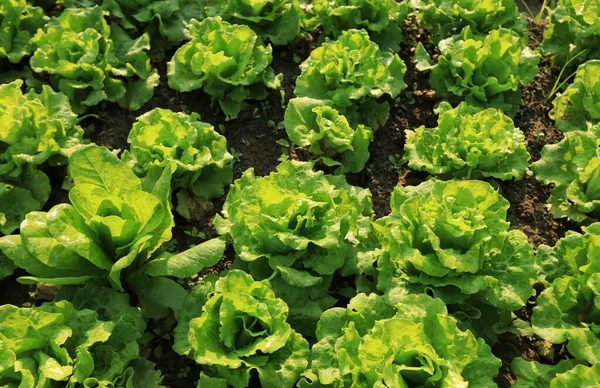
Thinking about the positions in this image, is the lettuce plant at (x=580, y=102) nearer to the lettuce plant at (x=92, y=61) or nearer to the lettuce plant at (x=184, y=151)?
the lettuce plant at (x=184, y=151)

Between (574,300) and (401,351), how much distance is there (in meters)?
1.30

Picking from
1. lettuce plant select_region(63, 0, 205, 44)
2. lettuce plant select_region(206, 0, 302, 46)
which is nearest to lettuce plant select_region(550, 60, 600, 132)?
lettuce plant select_region(206, 0, 302, 46)

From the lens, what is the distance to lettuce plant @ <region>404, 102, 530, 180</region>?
4926 mm

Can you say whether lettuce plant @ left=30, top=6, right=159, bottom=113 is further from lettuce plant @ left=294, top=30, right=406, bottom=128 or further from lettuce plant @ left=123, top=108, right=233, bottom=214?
lettuce plant @ left=294, top=30, right=406, bottom=128

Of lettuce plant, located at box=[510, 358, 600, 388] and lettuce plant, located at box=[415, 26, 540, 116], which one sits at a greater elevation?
lettuce plant, located at box=[415, 26, 540, 116]

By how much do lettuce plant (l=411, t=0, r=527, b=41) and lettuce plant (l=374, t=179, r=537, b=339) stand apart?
2323mm

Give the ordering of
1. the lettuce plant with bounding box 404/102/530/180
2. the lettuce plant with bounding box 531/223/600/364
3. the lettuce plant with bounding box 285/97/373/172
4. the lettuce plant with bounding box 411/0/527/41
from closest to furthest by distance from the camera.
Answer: the lettuce plant with bounding box 531/223/600/364
the lettuce plant with bounding box 404/102/530/180
the lettuce plant with bounding box 285/97/373/172
the lettuce plant with bounding box 411/0/527/41

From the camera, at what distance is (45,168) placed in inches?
205

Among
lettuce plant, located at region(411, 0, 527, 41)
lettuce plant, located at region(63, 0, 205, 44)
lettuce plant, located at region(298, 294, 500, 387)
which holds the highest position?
lettuce plant, located at region(411, 0, 527, 41)

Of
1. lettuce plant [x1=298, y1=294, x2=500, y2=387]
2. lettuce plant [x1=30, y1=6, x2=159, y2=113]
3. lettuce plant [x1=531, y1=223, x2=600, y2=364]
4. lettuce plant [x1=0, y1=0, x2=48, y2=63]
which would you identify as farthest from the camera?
lettuce plant [x1=0, y1=0, x2=48, y2=63]

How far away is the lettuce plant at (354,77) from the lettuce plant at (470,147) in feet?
1.74

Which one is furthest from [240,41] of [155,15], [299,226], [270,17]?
[299,226]

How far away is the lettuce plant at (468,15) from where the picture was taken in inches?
232

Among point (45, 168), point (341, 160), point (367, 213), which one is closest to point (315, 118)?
point (341, 160)
